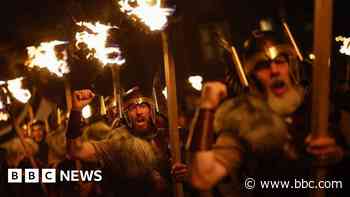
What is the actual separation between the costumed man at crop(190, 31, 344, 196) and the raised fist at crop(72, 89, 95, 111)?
1342 mm

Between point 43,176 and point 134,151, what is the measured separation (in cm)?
138

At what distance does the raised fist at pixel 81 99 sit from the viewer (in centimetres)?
611

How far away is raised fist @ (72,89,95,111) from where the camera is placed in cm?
611

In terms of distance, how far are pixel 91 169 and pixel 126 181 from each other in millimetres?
458

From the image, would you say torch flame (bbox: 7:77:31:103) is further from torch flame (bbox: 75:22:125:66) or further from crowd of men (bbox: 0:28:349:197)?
crowd of men (bbox: 0:28:349:197)

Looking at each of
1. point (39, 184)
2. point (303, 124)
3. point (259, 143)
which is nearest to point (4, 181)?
point (39, 184)

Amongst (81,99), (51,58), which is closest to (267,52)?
(81,99)

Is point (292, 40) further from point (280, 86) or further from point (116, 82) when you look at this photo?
point (116, 82)

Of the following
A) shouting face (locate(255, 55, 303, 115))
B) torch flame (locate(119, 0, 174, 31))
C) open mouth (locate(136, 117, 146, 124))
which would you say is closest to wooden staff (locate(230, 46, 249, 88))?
shouting face (locate(255, 55, 303, 115))

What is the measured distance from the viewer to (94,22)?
6.82m

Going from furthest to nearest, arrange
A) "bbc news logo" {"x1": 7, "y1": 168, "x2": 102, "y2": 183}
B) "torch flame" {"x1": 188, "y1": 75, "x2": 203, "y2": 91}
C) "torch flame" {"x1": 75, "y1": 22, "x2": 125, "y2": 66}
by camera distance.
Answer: "bbc news logo" {"x1": 7, "y1": 168, "x2": 102, "y2": 183} < "torch flame" {"x1": 75, "y1": 22, "x2": 125, "y2": 66} < "torch flame" {"x1": 188, "y1": 75, "x2": 203, "y2": 91}

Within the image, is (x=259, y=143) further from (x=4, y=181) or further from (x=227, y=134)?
(x=4, y=181)

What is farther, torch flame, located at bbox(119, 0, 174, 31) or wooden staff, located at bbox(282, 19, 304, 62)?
torch flame, located at bbox(119, 0, 174, 31)

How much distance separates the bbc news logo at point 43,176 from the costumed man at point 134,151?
0.33 meters
